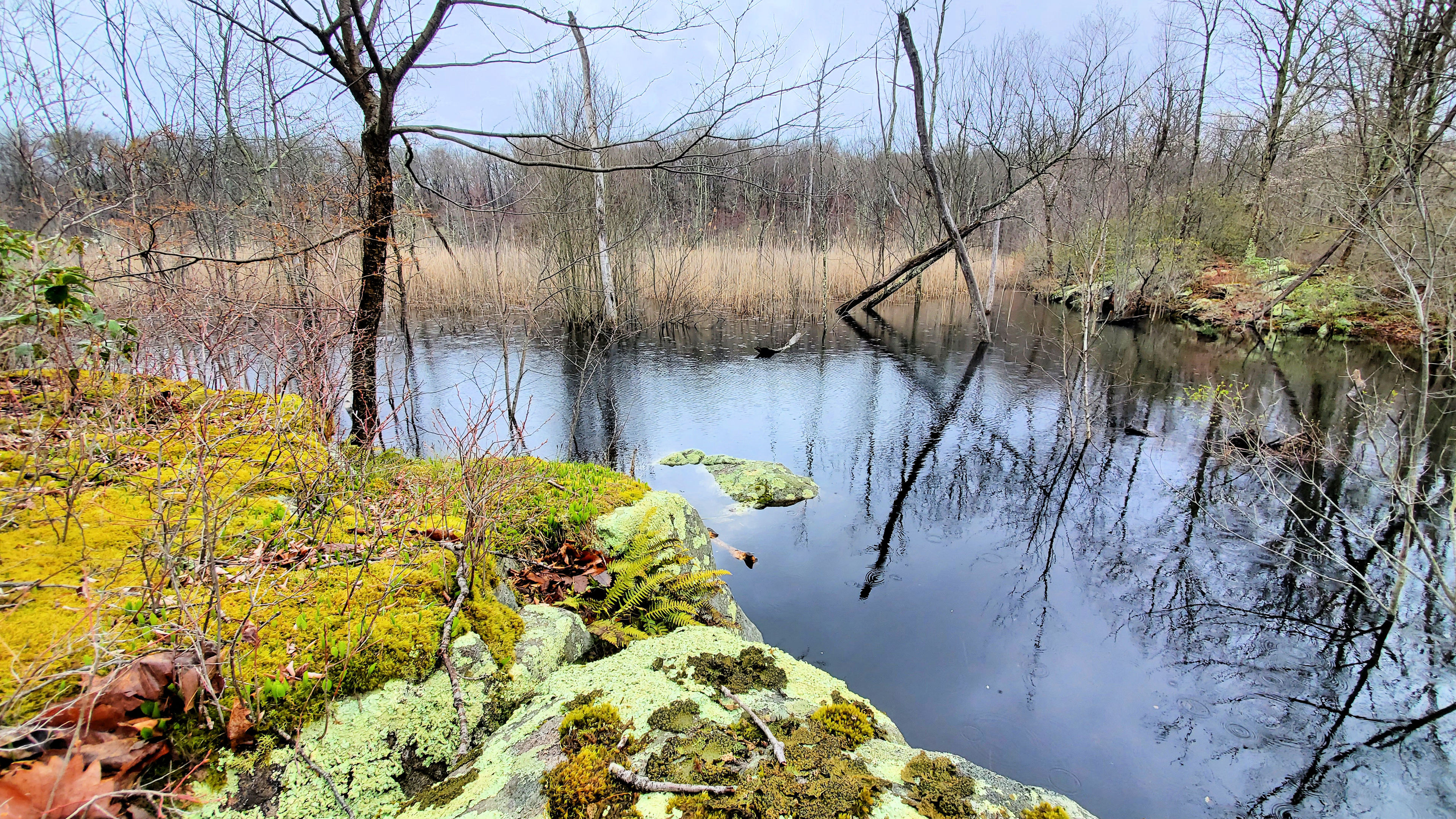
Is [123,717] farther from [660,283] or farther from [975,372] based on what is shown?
[660,283]

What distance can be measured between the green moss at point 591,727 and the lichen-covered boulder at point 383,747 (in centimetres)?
38

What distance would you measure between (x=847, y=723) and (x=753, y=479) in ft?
14.7

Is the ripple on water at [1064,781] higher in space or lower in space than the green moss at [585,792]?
lower

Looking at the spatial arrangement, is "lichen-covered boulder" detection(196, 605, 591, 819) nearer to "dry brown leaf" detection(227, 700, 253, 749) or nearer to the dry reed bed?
"dry brown leaf" detection(227, 700, 253, 749)

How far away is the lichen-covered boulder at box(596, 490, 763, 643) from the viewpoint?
346 centimetres

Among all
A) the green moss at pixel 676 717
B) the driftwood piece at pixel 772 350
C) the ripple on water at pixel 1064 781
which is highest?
the driftwood piece at pixel 772 350

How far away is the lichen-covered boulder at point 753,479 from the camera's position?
6.07 m

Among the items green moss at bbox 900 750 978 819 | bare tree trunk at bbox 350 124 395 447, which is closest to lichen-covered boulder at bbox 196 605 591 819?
green moss at bbox 900 750 978 819

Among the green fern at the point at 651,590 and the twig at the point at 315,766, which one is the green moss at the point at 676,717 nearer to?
the twig at the point at 315,766

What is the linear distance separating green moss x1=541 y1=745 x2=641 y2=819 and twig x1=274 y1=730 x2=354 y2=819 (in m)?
0.53

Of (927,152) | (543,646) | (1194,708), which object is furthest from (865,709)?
(927,152)

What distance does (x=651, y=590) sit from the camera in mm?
3158

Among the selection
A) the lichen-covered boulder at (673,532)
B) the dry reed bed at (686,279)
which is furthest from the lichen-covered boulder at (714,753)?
the dry reed bed at (686,279)

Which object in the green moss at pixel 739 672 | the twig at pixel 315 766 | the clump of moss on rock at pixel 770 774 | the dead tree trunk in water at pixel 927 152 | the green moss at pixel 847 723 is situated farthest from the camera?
the dead tree trunk in water at pixel 927 152
